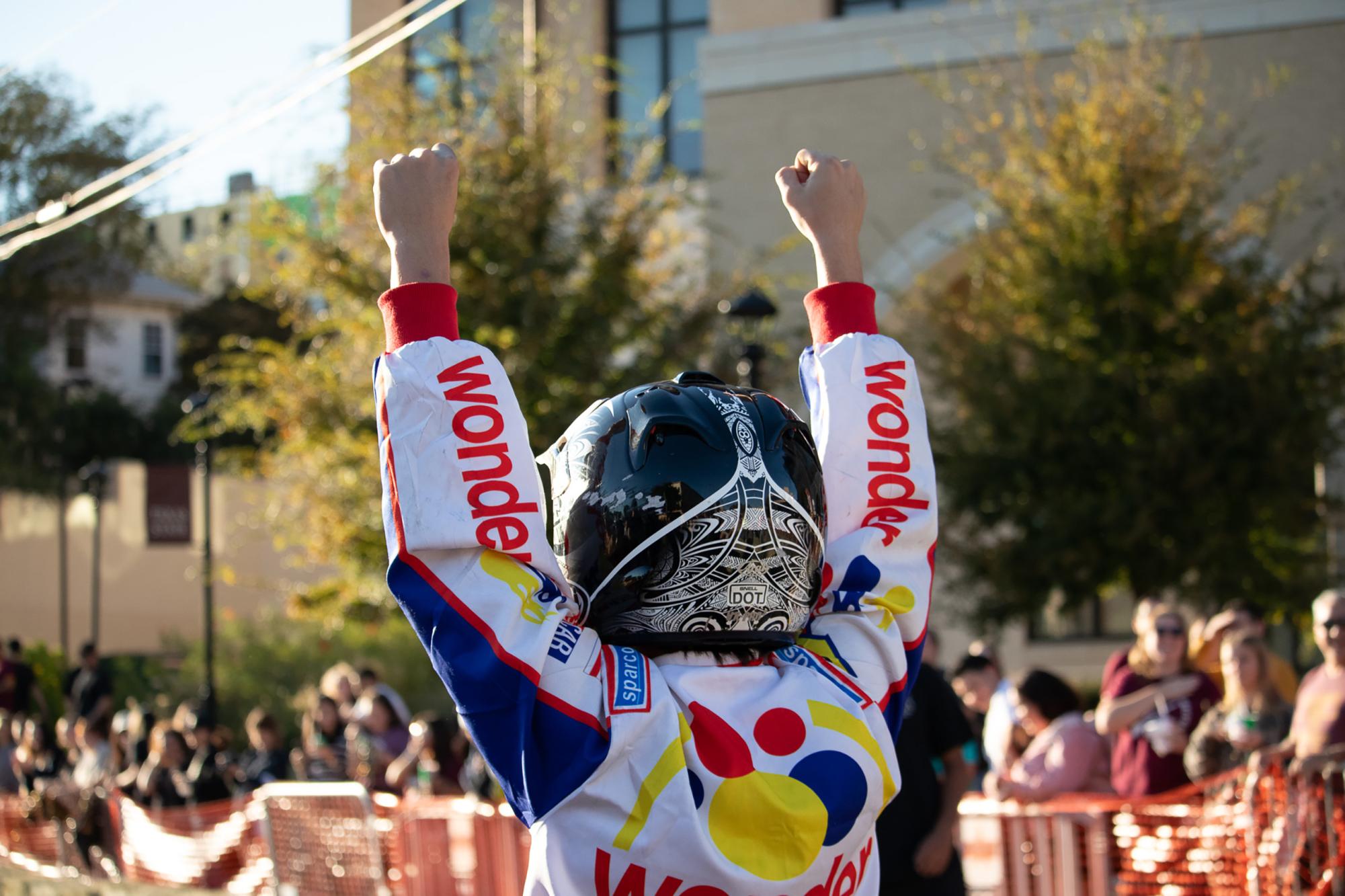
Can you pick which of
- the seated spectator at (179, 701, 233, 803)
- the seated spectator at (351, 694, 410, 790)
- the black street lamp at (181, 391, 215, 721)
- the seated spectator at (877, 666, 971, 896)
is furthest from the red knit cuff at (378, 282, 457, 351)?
the black street lamp at (181, 391, 215, 721)

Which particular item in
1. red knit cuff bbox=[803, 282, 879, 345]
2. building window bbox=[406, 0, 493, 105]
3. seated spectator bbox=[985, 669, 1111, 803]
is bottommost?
seated spectator bbox=[985, 669, 1111, 803]

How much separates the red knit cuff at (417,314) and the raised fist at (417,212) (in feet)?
0.10

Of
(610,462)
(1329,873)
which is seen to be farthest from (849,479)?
(1329,873)

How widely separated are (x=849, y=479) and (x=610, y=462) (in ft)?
1.44

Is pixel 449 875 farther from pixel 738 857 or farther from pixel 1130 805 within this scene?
pixel 738 857

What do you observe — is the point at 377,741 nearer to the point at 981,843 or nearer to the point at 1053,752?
the point at 981,843

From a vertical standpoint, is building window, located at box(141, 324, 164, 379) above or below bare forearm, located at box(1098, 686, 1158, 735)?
above

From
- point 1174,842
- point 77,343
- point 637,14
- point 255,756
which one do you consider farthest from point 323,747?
point 77,343

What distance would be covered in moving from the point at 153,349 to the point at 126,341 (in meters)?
1.23

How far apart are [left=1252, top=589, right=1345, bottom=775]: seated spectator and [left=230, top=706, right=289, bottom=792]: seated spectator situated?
7.47m

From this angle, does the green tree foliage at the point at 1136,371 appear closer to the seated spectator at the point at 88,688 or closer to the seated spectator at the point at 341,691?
the seated spectator at the point at 341,691

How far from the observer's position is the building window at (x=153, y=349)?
46.6m

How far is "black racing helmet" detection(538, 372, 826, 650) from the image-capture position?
2.26 metres

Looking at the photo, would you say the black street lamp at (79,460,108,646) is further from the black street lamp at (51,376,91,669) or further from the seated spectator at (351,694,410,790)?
the seated spectator at (351,694,410,790)
